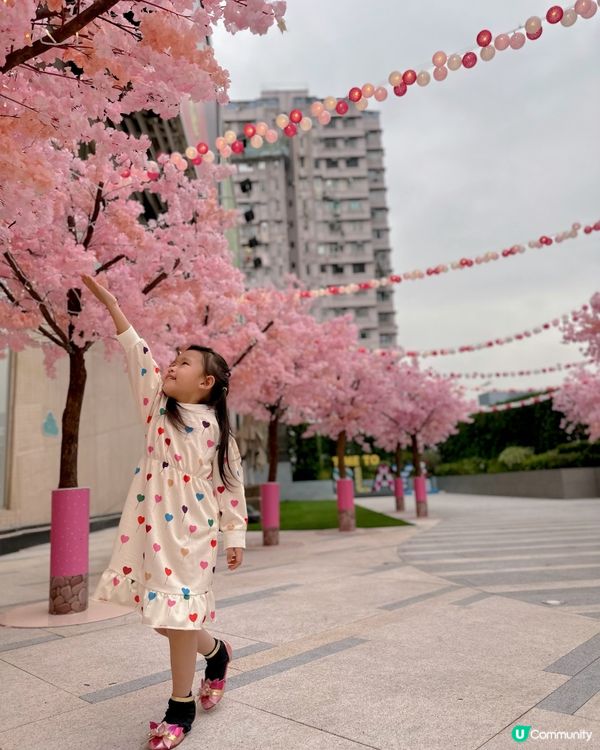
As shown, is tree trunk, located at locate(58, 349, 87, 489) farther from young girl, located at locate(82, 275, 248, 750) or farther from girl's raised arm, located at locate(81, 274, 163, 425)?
young girl, located at locate(82, 275, 248, 750)

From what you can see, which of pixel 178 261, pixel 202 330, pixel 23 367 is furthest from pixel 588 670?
pixel 23 367

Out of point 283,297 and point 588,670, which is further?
point 283,297

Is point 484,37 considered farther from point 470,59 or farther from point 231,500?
point 231,500

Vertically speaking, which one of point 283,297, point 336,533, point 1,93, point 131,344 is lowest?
point 336,533

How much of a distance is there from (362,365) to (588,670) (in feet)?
41.5

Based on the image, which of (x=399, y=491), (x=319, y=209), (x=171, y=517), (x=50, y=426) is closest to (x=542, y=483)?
(x=399, y=491)

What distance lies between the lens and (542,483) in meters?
26.0

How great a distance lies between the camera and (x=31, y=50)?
290cm

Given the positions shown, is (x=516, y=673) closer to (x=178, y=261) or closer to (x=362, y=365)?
(x=178, y=261)

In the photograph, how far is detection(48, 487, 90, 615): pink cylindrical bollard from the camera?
5.53 meters

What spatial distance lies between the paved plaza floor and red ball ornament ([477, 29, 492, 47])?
5.63 m

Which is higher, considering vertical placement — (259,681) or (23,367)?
(23,367)

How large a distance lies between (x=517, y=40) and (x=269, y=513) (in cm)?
848

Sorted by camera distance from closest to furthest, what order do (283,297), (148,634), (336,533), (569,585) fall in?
(148,634), (569,585), (283,297), (336,533)
